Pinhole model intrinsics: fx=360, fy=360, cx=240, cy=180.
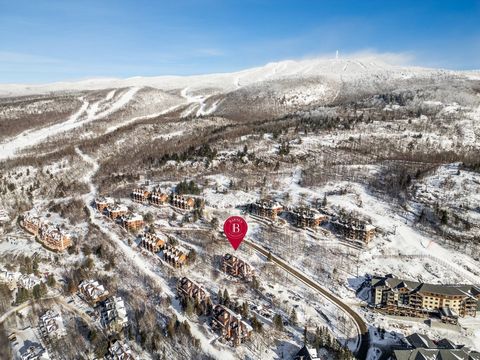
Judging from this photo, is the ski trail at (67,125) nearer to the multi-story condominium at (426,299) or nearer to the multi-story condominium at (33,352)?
the multi-story condominium at (33,352)

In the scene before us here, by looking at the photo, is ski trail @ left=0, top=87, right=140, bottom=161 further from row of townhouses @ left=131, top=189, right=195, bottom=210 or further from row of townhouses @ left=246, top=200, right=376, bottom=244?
row of townhouses @ left=246, top=200, right=376, bottom=244

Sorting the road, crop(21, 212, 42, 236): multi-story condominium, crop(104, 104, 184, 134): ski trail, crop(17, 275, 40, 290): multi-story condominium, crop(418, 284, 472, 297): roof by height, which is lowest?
the road

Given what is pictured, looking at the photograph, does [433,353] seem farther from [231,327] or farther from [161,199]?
[161,199]

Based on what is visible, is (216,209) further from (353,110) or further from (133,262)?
(353,110)

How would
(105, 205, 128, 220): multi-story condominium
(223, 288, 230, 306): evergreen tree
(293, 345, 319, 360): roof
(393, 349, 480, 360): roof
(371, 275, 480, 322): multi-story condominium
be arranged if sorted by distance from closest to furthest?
(393, 349, 480, 360): roof
(293, 345, 319, 360): roof
(223, 288, 230, 306): evergreen tree
(371, 275, 480, 322): multi-story condominium
(105, 205, 128, 220): multi-story condominium

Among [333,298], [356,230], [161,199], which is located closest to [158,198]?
[161,199]

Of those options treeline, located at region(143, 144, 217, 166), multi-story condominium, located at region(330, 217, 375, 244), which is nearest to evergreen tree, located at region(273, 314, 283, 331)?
multi-story condominium, located at region(330, 217, 375, 244)

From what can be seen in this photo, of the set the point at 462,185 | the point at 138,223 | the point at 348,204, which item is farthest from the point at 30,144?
the point at 462,185
